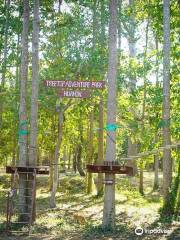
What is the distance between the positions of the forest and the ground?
4 cm

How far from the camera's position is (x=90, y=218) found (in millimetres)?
18594

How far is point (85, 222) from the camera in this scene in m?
17.2

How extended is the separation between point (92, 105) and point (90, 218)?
7.41 meters

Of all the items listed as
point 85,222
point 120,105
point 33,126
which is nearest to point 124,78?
point 120,105

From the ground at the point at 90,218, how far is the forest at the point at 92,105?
42 millimetres

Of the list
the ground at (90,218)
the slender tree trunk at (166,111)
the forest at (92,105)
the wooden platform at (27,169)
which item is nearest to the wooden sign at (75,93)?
the forest at (92,105)

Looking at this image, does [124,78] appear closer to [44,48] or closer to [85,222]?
[44,48]

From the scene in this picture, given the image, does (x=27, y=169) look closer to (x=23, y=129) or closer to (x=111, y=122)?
(x=23, y=129)

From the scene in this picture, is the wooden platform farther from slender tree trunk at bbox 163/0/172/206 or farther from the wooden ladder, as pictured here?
slender tree trunk at bbox 163/0/172/206

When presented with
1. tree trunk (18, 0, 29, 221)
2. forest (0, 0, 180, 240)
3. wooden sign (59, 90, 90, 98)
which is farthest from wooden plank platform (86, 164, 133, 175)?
tree trunk (18, 0, 29, 221)

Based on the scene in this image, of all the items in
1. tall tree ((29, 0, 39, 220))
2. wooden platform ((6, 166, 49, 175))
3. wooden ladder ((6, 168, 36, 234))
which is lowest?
wooden ladder ((6, 168, 36, 234))

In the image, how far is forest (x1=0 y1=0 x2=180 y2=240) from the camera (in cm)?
1515

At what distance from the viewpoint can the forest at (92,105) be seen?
596 inches

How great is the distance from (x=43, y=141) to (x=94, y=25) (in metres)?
12.0
